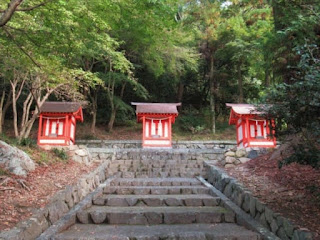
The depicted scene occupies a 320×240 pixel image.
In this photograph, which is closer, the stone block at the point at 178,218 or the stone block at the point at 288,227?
the stone block at the point at 288,227

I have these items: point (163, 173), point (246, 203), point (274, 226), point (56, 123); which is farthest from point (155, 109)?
point (274, 226)

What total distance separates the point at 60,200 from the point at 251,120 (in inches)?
387

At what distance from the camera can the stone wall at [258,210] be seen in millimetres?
2834

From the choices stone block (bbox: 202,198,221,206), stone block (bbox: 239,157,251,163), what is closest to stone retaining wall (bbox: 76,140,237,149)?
stone block (bbox: 239,157,251,163)

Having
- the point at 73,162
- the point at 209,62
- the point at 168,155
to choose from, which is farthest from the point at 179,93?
the point at 73,162

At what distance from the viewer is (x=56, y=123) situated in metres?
11.8

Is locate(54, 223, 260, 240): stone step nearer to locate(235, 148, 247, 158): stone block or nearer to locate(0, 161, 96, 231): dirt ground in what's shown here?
locate(0, 161, 96, 231): dirt ground

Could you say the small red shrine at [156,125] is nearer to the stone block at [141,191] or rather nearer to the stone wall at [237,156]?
→ the stone wall at [237,156]

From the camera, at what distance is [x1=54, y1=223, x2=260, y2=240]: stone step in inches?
124

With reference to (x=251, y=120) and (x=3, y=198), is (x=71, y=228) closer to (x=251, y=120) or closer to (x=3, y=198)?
(x=3, y=198)

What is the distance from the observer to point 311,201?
11.3ft

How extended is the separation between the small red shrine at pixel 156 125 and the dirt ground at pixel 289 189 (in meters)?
7.46

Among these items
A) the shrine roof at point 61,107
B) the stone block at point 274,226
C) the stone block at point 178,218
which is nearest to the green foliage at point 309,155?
the stone block at point 274,226

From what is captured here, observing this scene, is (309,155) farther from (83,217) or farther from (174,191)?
(83,217)
